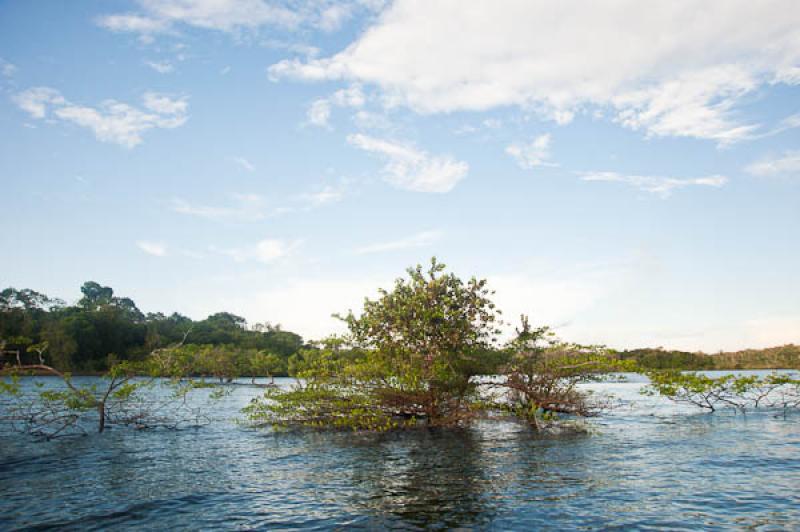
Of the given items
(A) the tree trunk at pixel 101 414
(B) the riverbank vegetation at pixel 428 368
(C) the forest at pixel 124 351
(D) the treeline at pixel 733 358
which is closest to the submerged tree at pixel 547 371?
(B) the riverbank vegetation at pixel 428 368

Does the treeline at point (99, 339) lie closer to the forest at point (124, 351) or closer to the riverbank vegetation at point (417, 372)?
the forest at point (124, 351)

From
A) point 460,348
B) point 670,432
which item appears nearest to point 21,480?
point 460,348

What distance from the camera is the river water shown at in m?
13.9

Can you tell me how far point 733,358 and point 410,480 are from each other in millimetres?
127420

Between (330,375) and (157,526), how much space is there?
1689cm

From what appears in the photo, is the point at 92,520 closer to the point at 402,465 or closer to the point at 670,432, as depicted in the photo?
the point at 402,465

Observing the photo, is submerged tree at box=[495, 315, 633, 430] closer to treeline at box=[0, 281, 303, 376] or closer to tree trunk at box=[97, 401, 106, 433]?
tree trunk at box=[97, 401, 106, 433]

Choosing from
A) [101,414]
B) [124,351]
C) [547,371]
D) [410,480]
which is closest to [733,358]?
[547,371]

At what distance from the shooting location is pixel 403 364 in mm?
28859

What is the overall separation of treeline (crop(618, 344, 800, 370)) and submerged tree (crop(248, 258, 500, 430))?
3171 inches

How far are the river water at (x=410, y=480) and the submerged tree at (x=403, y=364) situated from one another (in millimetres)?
1759

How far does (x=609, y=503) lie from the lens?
15.0 meters

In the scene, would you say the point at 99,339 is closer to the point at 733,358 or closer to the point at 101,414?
the point at 101,414

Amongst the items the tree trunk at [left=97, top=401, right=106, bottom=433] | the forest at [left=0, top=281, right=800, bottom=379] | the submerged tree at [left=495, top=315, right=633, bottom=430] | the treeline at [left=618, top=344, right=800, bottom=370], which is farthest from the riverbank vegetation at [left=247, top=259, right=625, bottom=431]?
the treeline at [left=618, top=344, right=800, bottom=370]
